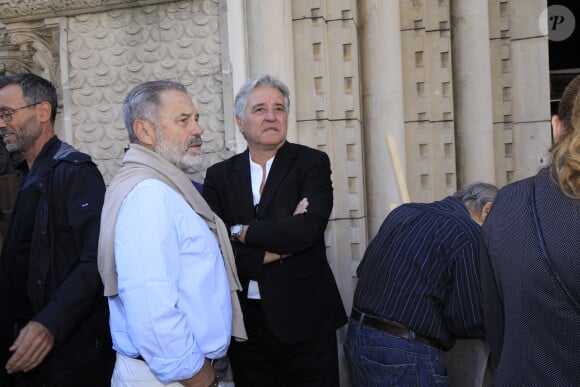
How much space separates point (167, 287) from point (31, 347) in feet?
2.30

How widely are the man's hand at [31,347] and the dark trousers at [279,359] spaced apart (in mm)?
849

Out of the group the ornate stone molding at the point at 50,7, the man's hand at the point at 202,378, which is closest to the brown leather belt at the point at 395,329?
the man's hand at the point at 202,378

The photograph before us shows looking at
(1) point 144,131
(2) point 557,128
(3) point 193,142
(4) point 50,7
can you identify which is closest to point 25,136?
(1) point 144,131

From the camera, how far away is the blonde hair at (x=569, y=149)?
142 centimetres

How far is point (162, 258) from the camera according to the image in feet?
6.58

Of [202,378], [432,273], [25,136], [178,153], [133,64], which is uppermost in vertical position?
[133,64]

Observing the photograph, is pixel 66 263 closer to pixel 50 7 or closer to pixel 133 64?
pixel 133 64

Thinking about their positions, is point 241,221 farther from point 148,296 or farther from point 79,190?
point 148,296

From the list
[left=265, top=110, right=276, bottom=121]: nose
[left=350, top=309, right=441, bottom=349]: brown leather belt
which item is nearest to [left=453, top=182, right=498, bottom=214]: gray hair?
[left=350, top=309, right=441, bottom=349]: brown leather belt

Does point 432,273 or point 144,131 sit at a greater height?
point 144,131

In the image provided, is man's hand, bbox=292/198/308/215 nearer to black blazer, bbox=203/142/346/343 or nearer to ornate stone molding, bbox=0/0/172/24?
black blazer, bbox=203/142/346/343

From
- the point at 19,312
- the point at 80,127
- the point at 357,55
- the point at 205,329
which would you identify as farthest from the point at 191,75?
the point at 205,329

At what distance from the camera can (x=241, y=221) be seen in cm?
296

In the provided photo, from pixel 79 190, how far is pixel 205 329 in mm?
822
